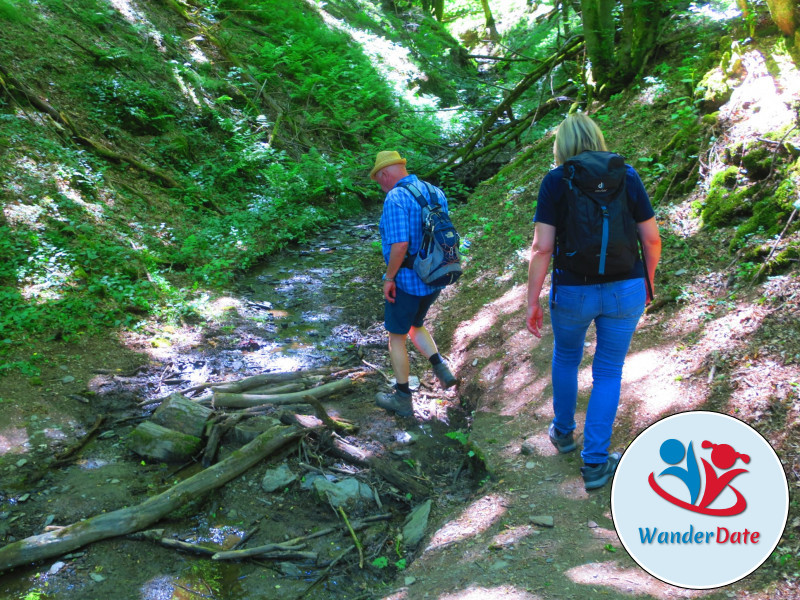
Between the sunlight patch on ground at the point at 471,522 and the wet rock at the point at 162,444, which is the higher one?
the wet rock at the point at 162,444

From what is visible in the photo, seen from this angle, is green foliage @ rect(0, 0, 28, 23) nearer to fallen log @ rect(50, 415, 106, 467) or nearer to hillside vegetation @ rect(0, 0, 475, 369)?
hillside vegetation @ rect(0, 0, 475, 369)

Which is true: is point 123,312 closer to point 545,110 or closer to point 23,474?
point 23,474

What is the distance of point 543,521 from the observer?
3.25 m

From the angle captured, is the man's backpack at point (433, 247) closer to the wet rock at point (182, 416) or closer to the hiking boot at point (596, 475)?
the hiking boot at point (596, 475)

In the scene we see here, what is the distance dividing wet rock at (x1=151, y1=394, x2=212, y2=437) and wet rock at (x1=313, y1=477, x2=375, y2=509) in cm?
123

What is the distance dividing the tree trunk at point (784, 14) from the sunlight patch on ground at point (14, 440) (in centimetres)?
809

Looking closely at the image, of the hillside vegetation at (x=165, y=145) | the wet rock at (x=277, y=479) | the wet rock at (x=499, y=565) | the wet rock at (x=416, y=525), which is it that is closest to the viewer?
the wet rock at (x=499, y=565)

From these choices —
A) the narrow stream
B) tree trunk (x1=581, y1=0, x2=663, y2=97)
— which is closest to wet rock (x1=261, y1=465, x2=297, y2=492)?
the narrow stream

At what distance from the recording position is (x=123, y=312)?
255 inches

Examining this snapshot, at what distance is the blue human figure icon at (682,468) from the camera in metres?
2.57

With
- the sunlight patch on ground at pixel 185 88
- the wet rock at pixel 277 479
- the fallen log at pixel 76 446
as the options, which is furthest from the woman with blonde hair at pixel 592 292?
the sunlight patch on ground at pixel 185 88

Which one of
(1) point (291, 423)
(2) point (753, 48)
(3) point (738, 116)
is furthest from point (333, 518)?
(2) point (753, 48)

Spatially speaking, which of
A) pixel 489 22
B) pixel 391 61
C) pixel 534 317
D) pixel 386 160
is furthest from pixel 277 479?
pixel 489 22

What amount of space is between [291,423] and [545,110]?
28.3 ft
